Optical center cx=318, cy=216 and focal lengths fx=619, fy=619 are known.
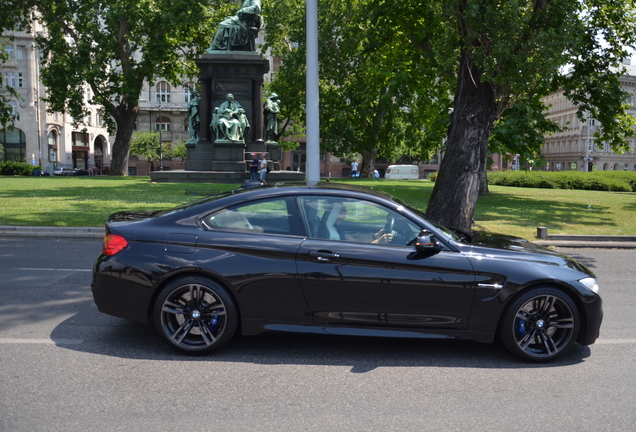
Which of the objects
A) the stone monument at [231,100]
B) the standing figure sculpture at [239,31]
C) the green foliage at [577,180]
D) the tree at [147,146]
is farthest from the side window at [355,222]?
the tree at [147,146]

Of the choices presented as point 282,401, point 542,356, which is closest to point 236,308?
point 282,401

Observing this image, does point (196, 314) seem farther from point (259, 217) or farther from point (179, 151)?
point (179, 151)

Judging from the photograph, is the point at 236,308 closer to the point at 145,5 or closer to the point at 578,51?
the point at 578,51

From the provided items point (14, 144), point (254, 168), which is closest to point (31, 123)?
point (14, 144)

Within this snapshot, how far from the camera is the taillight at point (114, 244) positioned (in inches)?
211

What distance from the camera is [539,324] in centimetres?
523

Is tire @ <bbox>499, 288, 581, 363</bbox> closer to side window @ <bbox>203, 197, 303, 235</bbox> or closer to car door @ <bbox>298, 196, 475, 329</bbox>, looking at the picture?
car door @ <bbox>298, 196, 475, 329</bbox>

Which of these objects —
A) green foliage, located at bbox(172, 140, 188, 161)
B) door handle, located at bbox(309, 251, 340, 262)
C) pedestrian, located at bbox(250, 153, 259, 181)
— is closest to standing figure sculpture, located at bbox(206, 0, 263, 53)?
pedestrian, located at bbox(250, 153, 259, 181)

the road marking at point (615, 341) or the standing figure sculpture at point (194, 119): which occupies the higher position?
the standing figure sculpture at point (194, 119)

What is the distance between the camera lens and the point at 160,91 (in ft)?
253

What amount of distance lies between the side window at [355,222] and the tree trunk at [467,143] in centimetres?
802

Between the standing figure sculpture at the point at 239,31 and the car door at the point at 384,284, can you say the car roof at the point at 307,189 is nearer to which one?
the car door at the point at 384,284

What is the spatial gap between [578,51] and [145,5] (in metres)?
30.5

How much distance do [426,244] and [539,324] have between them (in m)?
1.21
